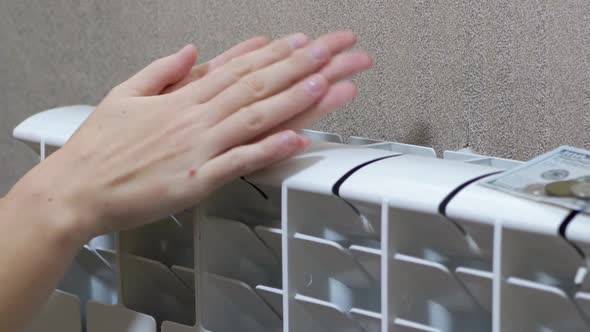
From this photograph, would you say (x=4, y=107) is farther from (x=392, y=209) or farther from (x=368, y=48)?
(x=392, y=209)

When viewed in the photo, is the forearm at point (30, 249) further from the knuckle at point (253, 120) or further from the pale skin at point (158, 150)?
the knuckle at point (253, 120)

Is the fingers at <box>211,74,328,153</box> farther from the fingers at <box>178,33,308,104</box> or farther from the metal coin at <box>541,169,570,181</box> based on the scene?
the metal coin at <box>541,169,570,181</box>

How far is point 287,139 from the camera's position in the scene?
0.61m

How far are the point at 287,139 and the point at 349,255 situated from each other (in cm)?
9

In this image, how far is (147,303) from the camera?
Result: 75 cm

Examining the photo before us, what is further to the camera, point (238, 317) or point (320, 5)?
point (320, 5)

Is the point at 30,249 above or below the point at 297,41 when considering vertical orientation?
below

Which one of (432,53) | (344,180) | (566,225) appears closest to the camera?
(566,225)

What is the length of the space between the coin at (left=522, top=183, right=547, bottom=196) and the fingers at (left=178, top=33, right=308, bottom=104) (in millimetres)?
209

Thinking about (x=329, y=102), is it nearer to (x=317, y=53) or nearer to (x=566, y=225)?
(x=317, y=53)

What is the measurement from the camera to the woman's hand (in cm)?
61

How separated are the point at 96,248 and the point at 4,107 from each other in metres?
0.49

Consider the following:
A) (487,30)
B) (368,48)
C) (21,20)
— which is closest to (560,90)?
(487,30)

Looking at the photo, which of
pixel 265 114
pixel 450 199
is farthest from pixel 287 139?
pixel 450 199
